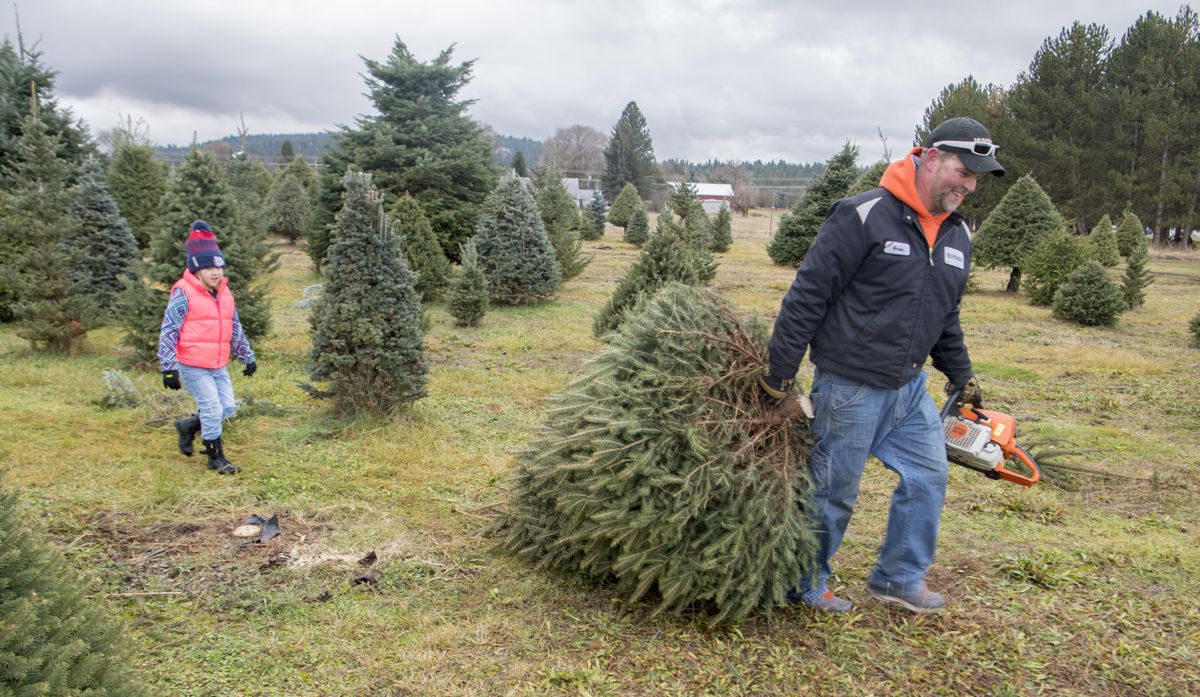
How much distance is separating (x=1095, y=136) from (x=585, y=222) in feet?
84.6

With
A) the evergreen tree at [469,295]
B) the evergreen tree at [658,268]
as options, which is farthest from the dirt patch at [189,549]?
the evergreen tree at [469,295]

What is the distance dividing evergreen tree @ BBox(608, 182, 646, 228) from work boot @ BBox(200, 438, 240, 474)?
107 ft

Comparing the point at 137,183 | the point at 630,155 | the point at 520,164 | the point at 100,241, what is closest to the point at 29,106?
the point at 137,183

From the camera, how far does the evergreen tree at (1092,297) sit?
13062 millimetres

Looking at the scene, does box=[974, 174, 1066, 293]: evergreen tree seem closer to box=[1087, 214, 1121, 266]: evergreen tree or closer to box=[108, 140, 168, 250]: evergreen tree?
box=[1087, 214, 1121, 266]: evergreen tree

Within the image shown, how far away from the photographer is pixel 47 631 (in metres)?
1.71

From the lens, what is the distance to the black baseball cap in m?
2.89

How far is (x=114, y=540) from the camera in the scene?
12.3 feet

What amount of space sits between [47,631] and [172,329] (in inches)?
150

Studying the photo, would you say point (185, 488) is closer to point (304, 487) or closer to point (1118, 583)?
point (304, 487)

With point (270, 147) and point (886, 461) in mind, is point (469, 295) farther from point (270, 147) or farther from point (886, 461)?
point (270, 147)

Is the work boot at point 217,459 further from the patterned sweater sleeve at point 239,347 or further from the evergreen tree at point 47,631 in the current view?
the evergreen tree at point 47,631

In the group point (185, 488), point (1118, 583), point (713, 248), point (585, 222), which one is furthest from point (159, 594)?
point (585, 222)

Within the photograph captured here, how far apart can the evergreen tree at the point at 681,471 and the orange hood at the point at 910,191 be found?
33.7 inches
